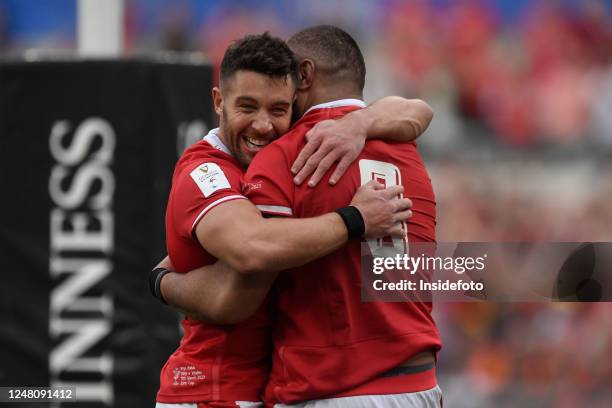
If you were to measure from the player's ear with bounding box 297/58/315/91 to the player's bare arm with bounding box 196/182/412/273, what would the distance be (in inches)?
22.9

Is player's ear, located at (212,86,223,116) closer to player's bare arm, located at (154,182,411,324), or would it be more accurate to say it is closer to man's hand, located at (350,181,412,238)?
player's bare arm, located at (154,182,411,324)

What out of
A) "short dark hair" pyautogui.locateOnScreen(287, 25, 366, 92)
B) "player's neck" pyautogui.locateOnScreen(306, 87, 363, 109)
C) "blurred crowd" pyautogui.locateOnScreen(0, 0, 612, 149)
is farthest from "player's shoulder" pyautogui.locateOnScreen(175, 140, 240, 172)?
"blurred crowd" pyautogui.locateOnScreen(0, 0, 612, 149)

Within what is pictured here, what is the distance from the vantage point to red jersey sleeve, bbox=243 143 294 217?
353 centimetres

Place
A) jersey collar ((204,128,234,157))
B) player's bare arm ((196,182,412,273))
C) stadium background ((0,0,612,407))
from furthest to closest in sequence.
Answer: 1. stadium background ((0,0,612,407))
2. jersey collar ((204,128,234,157))
3. player's bare arm ((196,182,412,273))

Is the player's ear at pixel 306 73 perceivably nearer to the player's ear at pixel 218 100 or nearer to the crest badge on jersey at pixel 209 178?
the player's ear at pixel 218 100

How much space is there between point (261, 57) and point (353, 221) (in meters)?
0.67

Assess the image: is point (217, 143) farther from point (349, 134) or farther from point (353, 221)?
point (353, 221)

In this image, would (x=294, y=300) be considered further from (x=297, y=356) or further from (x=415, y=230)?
(x=415, y=230)

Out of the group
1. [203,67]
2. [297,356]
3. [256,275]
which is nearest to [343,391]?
[297,356]

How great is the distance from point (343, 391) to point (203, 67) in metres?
2.89

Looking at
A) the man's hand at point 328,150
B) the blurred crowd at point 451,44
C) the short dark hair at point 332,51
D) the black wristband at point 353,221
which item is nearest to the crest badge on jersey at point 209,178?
the man's hand at point 328,150

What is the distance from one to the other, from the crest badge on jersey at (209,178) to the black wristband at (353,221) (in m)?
0.42

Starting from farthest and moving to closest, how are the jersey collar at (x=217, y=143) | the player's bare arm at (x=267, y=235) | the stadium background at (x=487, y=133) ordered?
the stadium background at (x=487, y=133) → the jersey collar at (x=217, y=143) → the player's bare arm at (x=267, y=235)

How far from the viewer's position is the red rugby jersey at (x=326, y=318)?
355 centimetres
